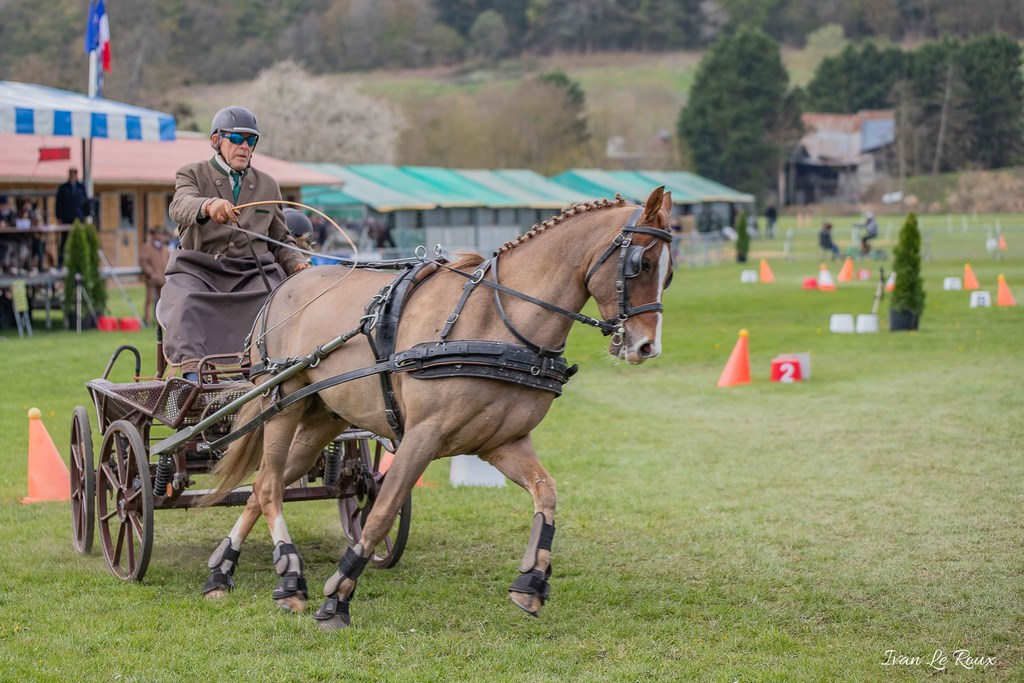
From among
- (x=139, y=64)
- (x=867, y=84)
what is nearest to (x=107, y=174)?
(x=139, y=64)

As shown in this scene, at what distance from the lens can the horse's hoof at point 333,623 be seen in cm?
580

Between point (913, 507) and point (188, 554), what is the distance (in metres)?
4.98

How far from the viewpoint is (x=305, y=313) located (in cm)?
662

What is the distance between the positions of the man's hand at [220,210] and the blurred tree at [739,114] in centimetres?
8213

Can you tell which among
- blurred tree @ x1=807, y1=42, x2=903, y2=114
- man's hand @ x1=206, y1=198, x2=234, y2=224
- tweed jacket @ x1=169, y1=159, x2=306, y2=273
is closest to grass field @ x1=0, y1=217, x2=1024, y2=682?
tweed jacket @ x1=169, y1=159, x2=306, y2=273

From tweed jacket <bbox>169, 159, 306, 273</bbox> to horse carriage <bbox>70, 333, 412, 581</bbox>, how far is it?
2.31ft

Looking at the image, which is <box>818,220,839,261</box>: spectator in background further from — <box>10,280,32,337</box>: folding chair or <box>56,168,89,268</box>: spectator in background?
<box>10,280,32,337</box>: folding chair

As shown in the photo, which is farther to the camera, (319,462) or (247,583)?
(319,462)

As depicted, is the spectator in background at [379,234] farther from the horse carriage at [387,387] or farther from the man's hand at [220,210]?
the man's hand at [220,210]

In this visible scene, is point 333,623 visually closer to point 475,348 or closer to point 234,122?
point 475,348

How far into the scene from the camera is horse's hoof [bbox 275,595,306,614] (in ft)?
20.2

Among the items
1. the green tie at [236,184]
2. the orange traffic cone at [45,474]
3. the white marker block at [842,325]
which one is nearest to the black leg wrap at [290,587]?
the green tie at [236,184]

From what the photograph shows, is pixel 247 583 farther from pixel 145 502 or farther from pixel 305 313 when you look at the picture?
pixel 305 313

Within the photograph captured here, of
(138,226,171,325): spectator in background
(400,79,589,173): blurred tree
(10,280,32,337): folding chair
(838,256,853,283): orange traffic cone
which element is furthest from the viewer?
(400,79,589,173): blurred tree
